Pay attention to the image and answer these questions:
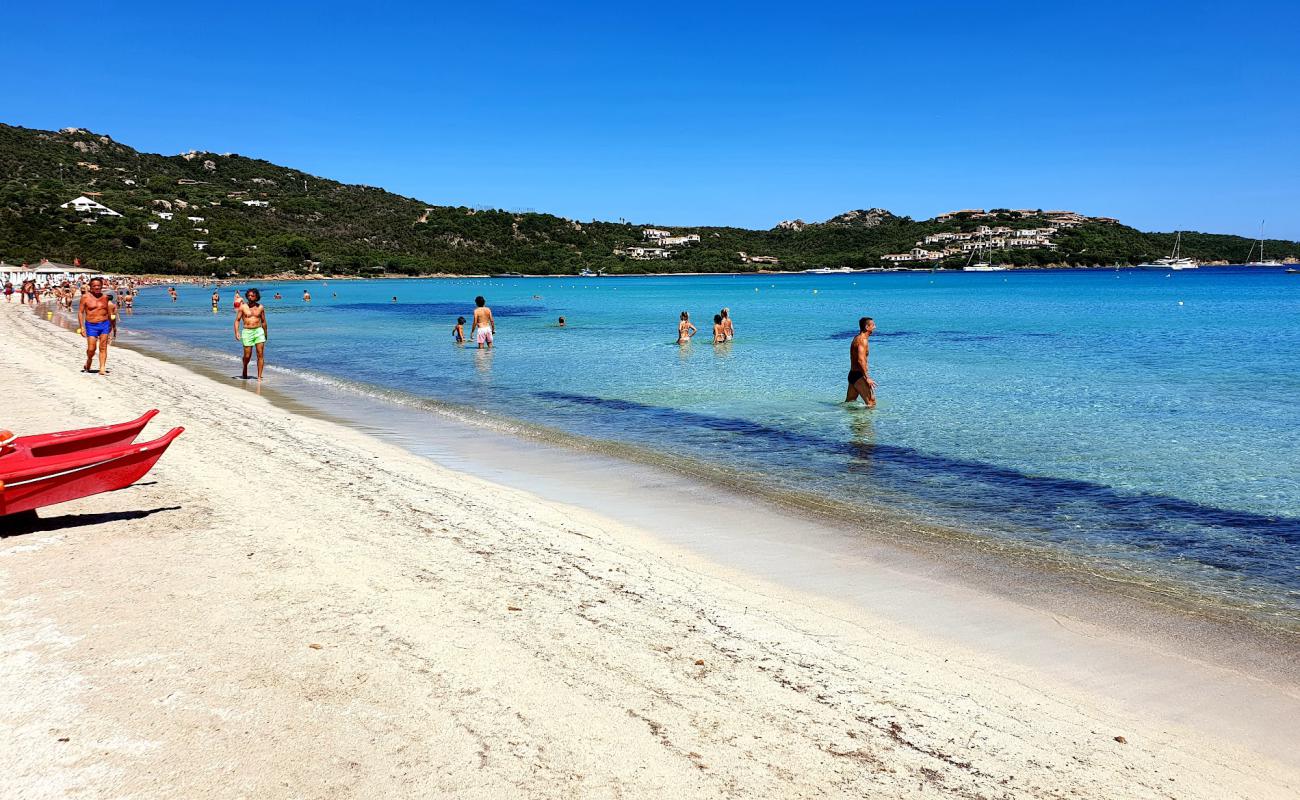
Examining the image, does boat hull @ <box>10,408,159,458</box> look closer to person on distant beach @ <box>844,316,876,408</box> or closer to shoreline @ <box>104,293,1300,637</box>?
shoreline @ <box>104,293,1300,637</box>

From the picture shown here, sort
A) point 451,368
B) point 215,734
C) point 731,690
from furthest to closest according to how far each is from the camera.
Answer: point 451,368
point 731,690
point 215,734

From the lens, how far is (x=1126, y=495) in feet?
28.7

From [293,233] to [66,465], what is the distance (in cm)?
14002

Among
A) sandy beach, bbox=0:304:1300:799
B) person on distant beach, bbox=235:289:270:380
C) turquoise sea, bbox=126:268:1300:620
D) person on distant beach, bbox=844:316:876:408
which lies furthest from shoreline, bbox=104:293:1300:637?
person on distant beach, bbox=844:316:876:408

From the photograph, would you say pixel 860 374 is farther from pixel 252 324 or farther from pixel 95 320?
pixel 95 320

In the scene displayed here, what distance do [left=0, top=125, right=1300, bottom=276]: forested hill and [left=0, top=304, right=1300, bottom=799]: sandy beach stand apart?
86.5 meters

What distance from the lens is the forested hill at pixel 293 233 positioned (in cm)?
9669

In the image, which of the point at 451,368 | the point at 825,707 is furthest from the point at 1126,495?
the point at 451,368

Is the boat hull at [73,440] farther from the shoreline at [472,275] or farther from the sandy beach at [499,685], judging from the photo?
the shoreline at [472,275]

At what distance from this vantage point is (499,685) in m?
3.97

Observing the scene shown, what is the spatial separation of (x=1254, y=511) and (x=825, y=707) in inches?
260

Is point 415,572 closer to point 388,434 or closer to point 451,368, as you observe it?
point 388,434

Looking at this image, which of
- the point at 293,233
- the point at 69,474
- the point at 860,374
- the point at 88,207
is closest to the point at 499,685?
the point at 69,474

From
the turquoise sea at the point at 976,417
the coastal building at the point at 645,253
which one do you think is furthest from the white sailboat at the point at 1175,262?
the turquoise sea at the point at 976,417
